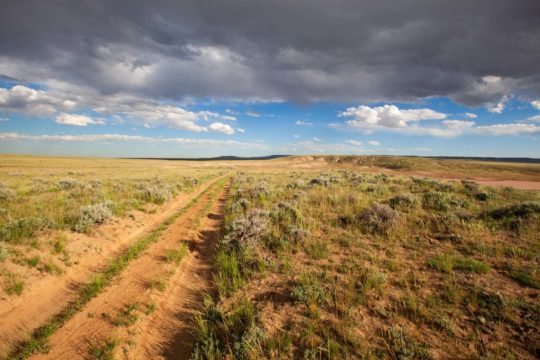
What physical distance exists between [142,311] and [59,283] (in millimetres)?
3155

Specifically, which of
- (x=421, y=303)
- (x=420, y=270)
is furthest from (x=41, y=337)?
(x=420, y=270)

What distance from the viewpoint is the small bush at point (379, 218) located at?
28.1 feet

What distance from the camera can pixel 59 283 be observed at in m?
6.40

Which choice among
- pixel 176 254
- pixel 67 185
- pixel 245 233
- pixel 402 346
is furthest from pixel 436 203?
pixel 67 185

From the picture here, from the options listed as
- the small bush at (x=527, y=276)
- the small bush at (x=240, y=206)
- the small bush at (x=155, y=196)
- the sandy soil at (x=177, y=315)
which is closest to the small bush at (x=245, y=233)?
the sandy soil at (x=177, y=315)

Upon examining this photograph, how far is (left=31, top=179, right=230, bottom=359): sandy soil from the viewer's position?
14.2ft

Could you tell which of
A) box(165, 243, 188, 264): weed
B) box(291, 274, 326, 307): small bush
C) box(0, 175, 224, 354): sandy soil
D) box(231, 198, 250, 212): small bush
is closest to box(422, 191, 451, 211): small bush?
box(291, 274, 326, 307): small bush

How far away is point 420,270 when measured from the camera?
5871 millimetres

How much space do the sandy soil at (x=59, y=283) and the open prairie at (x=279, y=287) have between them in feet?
0.11

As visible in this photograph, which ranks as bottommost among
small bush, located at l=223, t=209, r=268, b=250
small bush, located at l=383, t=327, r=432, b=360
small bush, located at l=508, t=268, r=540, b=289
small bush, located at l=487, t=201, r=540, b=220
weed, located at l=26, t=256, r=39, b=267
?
weed, located at l=26, t=256, r=39, b=267

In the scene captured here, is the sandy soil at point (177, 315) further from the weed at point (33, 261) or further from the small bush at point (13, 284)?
the weed at point (33, 261)

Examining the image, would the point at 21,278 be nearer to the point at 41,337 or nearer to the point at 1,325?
the point at 1,325

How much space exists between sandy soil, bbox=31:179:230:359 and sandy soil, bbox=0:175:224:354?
0.80 meters

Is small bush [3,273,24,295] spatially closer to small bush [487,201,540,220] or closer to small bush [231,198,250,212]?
small bush [231,198,250,212]
